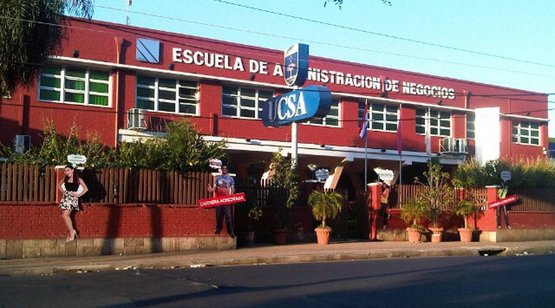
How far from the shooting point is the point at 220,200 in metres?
18.3

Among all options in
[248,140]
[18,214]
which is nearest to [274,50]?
[248,140]

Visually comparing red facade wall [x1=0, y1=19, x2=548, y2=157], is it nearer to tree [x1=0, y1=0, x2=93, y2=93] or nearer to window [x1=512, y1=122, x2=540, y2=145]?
window [x1=512, y1=122, x2=540, y2=145]

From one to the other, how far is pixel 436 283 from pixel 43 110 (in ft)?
58.5

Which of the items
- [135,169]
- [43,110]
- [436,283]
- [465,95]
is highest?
[465,95]

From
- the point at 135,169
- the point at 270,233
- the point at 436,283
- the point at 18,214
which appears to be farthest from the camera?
the point at 270,233

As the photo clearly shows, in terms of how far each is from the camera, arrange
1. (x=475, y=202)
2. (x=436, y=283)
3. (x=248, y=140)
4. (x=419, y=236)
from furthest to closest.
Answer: (x=248, y=140), (x=475, y=202), (x=419, y=236), (x=436, y=283)

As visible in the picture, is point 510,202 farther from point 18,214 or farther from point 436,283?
point 18,214

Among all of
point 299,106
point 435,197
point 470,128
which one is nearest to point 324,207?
point 299,106

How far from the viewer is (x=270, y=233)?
20953mm

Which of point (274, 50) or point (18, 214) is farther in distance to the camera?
point (274, 50)

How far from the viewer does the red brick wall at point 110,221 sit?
53.0ft

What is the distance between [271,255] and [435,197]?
28.5 ft

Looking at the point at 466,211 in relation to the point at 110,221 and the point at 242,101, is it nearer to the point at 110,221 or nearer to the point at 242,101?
the point at 242,101

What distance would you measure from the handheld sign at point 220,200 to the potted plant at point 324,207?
10.2ft
